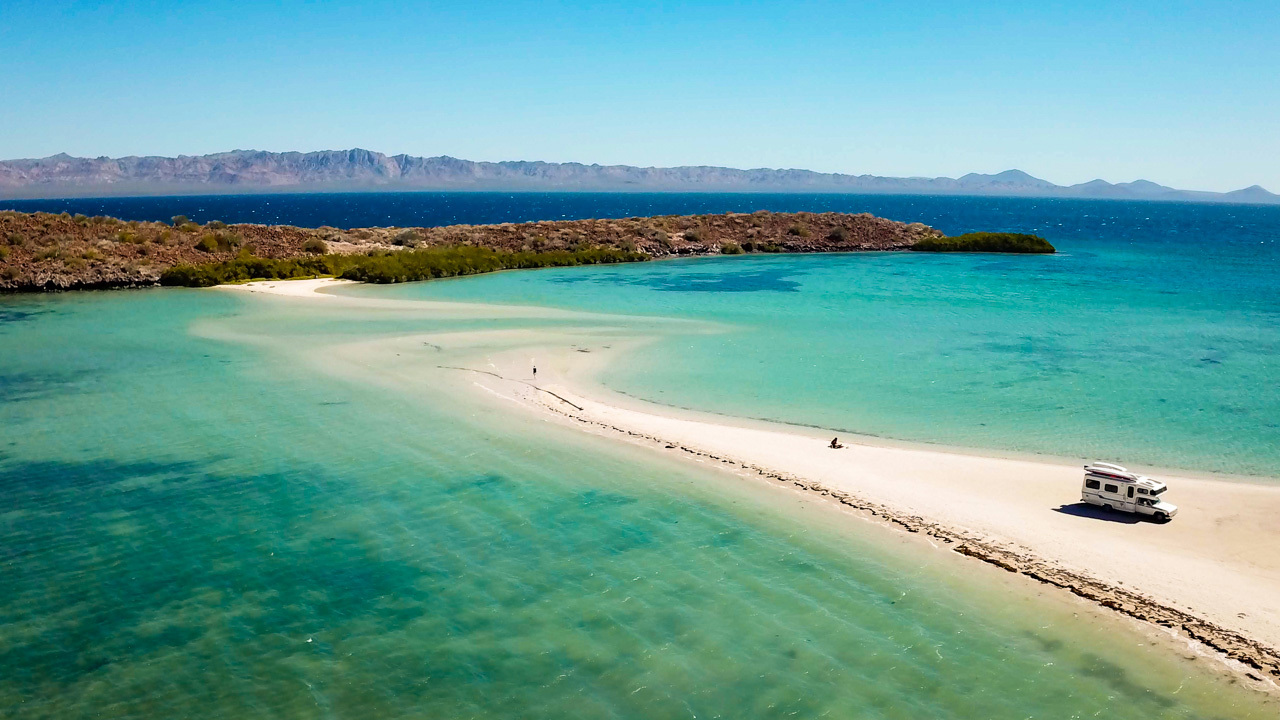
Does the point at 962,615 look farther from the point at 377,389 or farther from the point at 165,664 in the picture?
the point at 377,389

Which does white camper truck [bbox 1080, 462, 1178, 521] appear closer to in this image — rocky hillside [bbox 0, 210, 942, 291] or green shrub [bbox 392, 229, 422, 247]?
rocky hillside [bbox 0, 210, 942, 291]

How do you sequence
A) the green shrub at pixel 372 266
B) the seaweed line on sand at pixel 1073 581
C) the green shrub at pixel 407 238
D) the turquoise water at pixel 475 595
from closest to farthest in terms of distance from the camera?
the turquoise water at pixel 475 595 < the seaweed line on sand at pixel 1073 581 < the green shrub at pixel 372 266 < the green shrub at pixel 407 238

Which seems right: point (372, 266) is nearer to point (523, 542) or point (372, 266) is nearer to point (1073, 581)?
point (523, 542)

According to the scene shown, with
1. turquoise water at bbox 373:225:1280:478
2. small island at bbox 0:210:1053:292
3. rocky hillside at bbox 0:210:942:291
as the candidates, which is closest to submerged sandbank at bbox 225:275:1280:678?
turquoise water at bbox 373:225:1280:478

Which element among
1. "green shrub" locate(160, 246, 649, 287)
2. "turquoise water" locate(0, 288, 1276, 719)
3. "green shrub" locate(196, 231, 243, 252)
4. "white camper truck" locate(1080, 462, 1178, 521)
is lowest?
"turquoise water" locate(0, 288, 1276, 719)

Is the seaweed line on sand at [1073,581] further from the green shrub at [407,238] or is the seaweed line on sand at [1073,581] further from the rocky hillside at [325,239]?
the green shrub at [407,238]

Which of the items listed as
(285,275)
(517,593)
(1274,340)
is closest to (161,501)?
(517,593)

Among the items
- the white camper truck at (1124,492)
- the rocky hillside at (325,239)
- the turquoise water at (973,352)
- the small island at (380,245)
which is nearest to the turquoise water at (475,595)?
the white camper truck at (1124,492)
